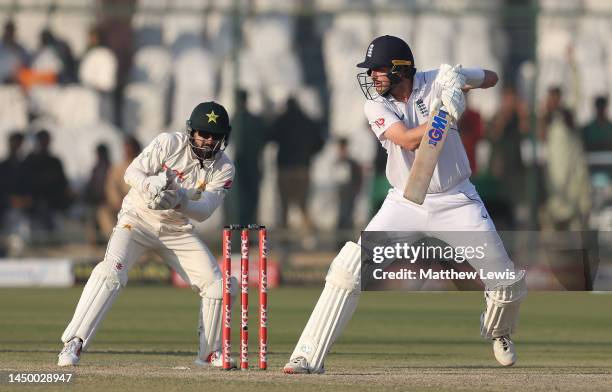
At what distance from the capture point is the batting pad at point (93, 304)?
8953mm

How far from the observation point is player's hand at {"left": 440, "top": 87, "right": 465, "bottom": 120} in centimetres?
830

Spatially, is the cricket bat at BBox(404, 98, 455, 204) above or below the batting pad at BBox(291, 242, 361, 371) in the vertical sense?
above

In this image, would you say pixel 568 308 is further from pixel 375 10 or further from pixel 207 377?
pixel 207 377

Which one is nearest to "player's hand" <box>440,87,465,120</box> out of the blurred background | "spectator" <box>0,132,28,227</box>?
the blurred background

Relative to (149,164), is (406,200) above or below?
below

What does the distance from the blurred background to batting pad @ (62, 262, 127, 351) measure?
28.6 ft

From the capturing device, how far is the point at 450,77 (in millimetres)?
8352

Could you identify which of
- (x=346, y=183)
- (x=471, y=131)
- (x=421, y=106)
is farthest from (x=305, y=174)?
(x=421, y=106)

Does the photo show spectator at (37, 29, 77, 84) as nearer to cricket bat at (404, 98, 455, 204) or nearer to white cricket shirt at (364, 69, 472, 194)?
white cricket shirt at (364, 69, 472, 194)

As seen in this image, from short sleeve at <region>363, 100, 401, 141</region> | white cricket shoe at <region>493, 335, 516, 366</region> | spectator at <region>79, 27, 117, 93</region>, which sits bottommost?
white cricket shoe at <region>493, 335, 516, 366</region>

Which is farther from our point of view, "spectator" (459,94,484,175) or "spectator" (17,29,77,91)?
"spectator" (17,29,77,91)

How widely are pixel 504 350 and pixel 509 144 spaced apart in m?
9.61

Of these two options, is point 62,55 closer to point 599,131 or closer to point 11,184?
point 11,184

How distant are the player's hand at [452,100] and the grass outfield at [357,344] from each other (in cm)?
146
